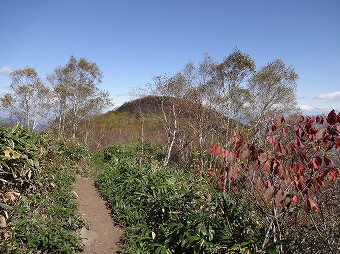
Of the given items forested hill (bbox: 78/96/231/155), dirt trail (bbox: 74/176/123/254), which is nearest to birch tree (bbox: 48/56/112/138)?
forested hill (bbox: 78/96/231/155)

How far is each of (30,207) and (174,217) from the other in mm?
2966

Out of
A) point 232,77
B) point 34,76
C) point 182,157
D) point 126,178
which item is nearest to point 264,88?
point 232,77

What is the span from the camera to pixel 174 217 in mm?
4812

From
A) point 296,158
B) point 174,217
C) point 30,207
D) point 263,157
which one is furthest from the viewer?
point 30,207

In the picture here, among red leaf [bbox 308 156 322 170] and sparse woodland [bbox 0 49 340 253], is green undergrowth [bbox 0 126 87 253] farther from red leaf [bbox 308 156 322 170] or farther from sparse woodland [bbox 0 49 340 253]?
red leaf [bbox 308 156 322 170]

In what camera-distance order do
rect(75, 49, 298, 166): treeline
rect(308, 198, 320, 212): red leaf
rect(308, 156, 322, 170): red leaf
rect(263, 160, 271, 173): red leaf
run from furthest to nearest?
rect(75, 49, 298, 166): treeline, rect(308, 156, 322, 170): red leaf, rect(263, 160, 271, 173): red leaf, rect(308, 198, 320, 212): red leaf

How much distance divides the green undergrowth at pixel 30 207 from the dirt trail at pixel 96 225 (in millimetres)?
310

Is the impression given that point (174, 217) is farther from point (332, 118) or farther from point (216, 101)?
point (216, 101)

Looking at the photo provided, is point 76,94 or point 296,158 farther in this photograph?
point 76,94

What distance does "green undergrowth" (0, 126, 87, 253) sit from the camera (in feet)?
14.0

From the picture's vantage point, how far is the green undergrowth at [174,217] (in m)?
3.72

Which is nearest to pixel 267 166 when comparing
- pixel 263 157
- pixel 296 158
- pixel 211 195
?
pixel 263 157

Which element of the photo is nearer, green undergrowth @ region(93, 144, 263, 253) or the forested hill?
green undergrowth @ region(93, 144, 263, 253)

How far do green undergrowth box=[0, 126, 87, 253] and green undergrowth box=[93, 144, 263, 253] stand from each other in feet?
3.71
